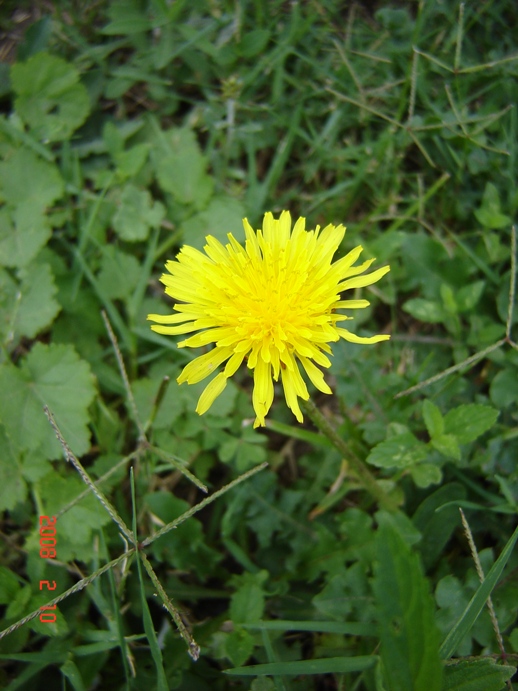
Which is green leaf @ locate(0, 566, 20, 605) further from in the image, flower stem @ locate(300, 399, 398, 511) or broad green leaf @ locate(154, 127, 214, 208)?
broad green leaf @ locate(154, 127, 214, 208)

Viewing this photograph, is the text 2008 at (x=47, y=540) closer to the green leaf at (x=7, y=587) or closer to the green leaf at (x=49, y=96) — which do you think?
the green leaf at (x=7, y=587)

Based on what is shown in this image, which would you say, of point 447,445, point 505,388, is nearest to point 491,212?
point 505,388

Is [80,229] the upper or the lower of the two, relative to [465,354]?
upper

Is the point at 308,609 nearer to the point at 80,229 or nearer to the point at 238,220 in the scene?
the point at 238,220

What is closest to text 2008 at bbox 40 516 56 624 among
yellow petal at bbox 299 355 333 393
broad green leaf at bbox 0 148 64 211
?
yellow petal at bbox 299 355 333 393

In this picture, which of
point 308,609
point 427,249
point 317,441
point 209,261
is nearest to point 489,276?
point 427,249

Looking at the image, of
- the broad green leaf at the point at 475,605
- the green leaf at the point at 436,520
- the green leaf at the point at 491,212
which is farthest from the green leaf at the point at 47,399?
the green leaf at the point at 491,212
